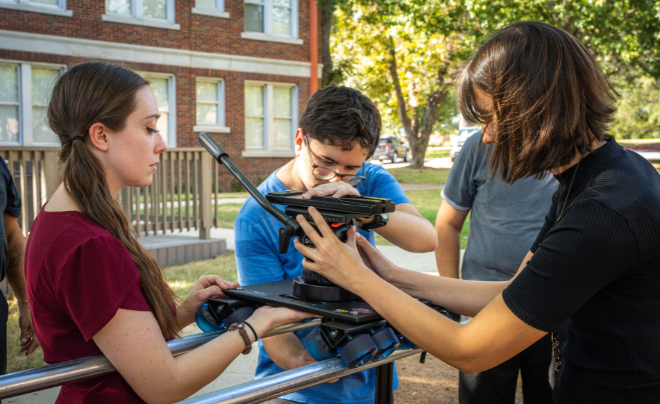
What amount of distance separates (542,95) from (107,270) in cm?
121

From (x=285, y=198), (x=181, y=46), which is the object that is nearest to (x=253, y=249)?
(x=285, y=198)

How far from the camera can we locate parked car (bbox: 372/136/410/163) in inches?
1348

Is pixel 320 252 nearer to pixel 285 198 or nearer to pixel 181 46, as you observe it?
pixel 285 198

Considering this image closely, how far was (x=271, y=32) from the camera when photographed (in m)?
18.2

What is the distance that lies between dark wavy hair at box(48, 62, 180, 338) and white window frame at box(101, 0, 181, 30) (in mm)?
15157

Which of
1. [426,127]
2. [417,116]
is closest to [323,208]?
[426,127]

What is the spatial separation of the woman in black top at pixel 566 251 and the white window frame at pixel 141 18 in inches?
617

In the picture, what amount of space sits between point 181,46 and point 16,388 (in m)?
16.5

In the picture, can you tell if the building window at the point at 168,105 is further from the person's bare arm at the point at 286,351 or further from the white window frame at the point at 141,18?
the person's bare arm at the point at 286,351

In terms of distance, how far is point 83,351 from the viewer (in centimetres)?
147

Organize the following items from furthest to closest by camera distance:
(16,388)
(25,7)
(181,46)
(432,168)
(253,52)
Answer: (432,168), (253,52), (181,46), (25,7), (16,388)

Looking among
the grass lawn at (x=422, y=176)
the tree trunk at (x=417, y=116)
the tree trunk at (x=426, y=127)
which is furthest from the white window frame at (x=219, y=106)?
the tree trunk at (x=426, y=127)

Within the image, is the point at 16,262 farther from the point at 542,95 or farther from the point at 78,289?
the point at 542,95

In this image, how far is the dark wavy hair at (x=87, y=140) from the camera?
1.56 m
